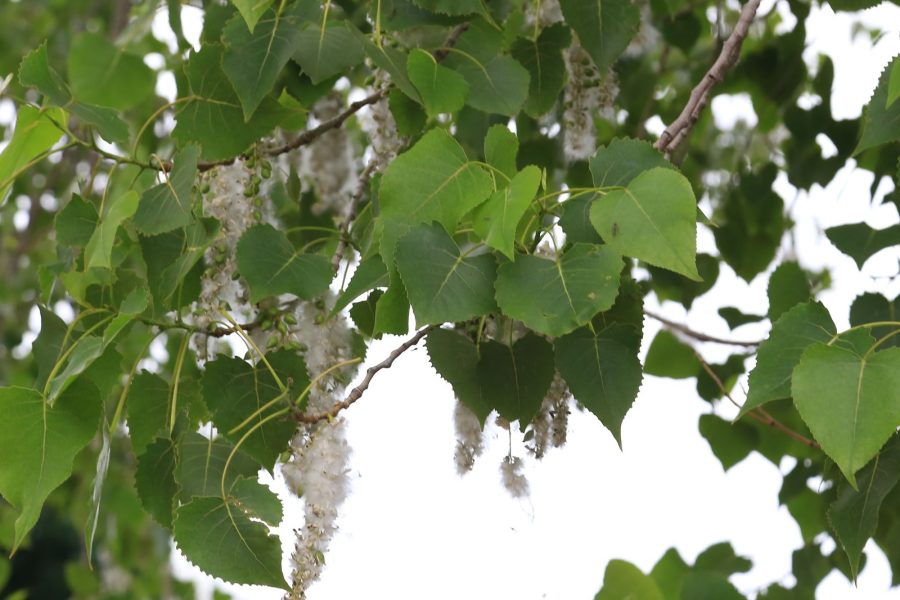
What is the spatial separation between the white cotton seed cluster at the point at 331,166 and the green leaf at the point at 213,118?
0.39m

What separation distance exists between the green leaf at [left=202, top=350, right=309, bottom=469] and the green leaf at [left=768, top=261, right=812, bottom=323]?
446 mm

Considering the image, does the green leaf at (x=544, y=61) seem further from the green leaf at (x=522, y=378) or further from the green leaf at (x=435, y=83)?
the green leaf at (x=522, y=378)


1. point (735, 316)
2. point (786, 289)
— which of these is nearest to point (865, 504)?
point (786, 289)

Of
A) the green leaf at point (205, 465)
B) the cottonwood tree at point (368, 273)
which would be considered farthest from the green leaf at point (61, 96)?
the green leaf at point (205, 465)

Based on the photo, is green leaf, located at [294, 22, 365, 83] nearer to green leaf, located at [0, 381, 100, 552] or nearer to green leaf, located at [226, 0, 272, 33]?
green leaf, located at [226, 0, 272, 33]

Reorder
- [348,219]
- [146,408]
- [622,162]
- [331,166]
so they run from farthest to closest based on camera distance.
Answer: [331,166]
[348,219]
[146,408]
[622,162]

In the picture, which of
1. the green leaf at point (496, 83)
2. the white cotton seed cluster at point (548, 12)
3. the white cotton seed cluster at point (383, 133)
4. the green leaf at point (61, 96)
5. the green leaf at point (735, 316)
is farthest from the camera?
the green leaf at point (735, 316)

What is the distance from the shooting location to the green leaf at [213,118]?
0.87 m

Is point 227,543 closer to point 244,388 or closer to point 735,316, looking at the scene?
point 244,388

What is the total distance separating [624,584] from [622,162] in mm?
447

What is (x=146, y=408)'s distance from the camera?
90cm

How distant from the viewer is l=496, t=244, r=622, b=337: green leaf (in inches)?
24.2

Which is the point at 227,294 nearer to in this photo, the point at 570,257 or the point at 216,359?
the point at 216,359

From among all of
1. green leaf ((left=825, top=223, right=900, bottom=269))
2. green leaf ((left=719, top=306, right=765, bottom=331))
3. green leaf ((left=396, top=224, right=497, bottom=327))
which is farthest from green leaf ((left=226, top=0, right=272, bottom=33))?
green leaf ((left=719, top=306, right=765, bottom=331))
